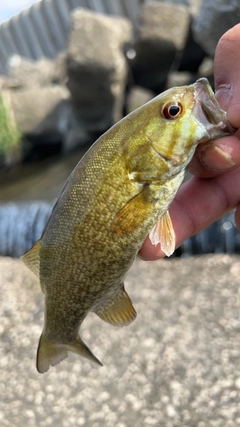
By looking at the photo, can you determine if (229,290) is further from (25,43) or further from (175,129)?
(25,43)

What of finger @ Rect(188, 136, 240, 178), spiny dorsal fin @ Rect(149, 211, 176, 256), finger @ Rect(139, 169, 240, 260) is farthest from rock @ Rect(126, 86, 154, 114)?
spiny dorsal fin @ Rect(149, 211, 176, 256)

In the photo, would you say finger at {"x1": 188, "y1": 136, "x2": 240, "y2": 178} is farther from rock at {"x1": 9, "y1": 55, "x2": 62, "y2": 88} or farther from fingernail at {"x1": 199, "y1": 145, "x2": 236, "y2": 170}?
rock at {"x1": 9, "y1": 55, "x2": 62, "y2": 88}

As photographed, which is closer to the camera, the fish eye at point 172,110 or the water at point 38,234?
the fish eye at point 172,110

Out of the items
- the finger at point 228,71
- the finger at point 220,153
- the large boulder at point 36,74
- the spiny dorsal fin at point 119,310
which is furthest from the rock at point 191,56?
the spiny dorsal fin at point 119,310

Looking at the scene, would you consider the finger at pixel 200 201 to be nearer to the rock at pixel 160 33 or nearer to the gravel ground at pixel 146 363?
the gravel ground at pixel 146 363

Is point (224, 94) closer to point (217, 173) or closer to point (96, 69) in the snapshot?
point (217, 173)

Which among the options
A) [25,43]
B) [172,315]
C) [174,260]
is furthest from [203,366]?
[25,43]
